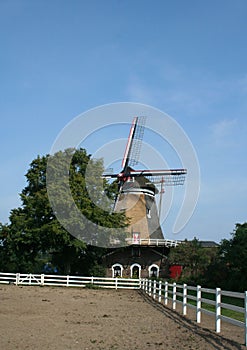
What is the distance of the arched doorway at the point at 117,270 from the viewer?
41.4 m

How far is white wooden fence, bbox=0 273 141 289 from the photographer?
31281 mm

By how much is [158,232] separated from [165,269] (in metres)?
3.88

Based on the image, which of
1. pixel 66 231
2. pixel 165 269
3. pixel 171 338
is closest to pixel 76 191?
pixel 66 231

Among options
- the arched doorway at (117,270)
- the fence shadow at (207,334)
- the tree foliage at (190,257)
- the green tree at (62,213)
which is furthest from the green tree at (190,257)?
the fence shadow at (207,334)

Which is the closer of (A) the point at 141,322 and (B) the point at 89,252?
(A) the point at 141,322

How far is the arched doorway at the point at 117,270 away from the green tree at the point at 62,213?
4.02 m

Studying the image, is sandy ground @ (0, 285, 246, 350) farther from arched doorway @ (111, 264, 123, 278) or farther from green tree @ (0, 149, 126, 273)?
arched doorway @ (111, 264, 123, 278)

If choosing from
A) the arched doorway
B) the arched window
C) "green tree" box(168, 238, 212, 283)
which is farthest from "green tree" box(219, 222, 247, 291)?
the arched doorway

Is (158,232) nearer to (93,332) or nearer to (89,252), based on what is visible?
(89,252)

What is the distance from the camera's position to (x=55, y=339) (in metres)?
8.11

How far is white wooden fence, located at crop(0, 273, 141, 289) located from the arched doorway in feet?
25.0

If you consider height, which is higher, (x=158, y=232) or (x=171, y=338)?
(x=158, y=232)

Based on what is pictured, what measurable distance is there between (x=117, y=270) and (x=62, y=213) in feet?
31.0

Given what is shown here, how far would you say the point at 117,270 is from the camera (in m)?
41.6
